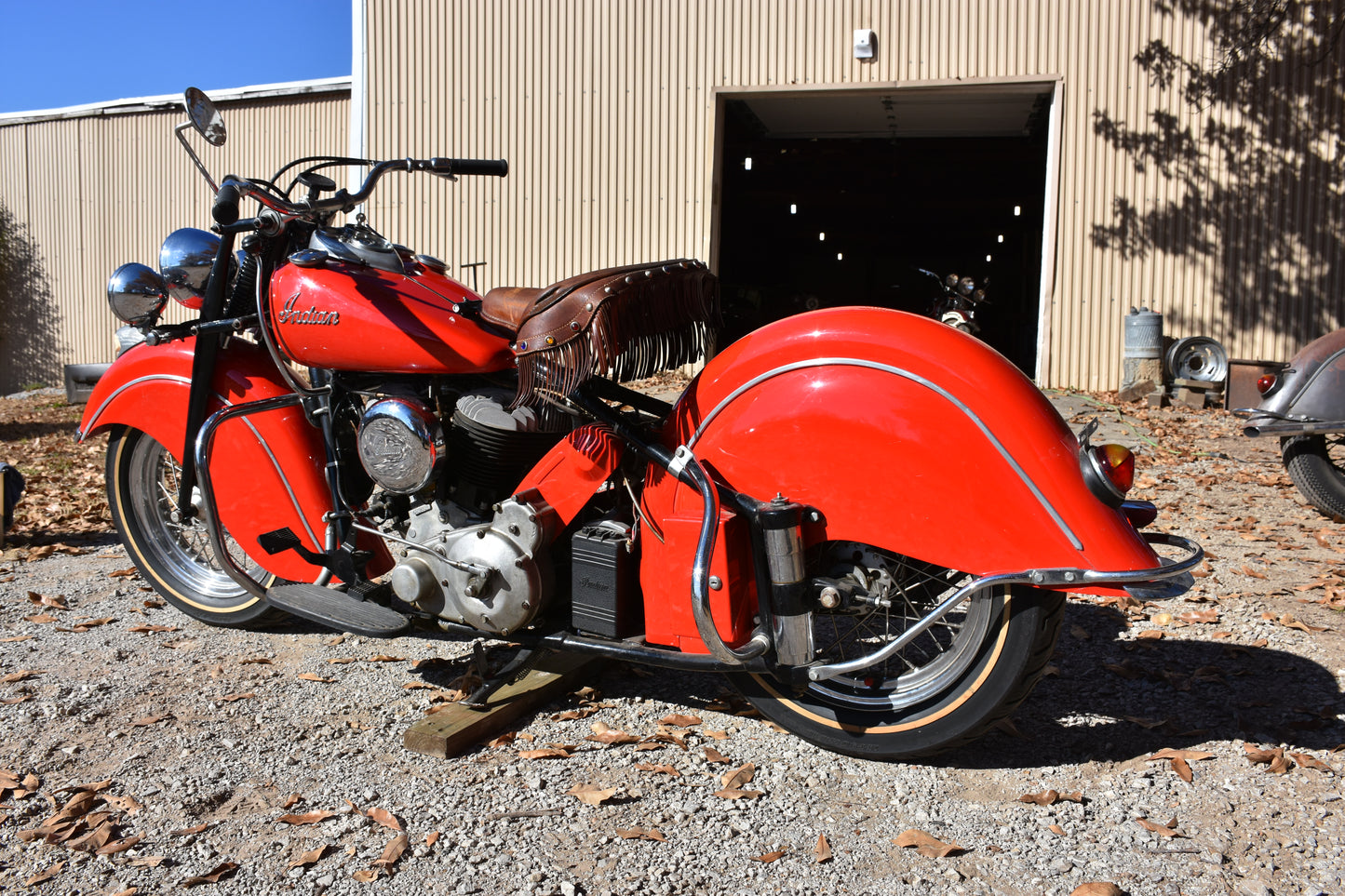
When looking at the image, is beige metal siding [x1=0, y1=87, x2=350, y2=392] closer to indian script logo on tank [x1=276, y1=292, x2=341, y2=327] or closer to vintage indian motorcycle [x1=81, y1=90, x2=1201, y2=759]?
vintage indian motorcycle [x1=81, y1=90, x2=1201, y2=759]

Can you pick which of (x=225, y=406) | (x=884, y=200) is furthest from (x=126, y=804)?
(x=884, y=200)

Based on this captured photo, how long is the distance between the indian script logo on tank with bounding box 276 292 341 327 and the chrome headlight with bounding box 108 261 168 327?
793 mm

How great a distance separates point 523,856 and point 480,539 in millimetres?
939

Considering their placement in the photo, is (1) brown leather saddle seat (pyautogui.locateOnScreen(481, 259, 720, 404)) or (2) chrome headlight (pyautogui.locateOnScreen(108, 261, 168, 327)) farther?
(2) chrome headlight (pyautogui.locateOnScreen(108, 261, 168, 327))

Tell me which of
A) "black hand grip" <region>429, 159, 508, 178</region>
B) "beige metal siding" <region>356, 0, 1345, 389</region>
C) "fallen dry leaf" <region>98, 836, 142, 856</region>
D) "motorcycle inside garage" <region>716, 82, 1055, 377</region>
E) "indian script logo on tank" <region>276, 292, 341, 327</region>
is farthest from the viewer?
"motorcycle inside garage" <region>716, 82, 1055, 377</region>

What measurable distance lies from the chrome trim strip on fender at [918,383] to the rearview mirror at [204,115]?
1.91 meters

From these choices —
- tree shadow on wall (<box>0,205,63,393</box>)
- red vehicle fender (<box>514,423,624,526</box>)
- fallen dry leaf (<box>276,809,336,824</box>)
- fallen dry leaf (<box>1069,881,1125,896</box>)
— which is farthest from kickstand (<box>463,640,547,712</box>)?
tree shadow on wall (<box>0,205,63,393</box>)

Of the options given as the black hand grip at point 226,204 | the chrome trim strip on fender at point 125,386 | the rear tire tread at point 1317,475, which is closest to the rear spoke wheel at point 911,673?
the black hand grip at point 226,204

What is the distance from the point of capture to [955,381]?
7.89ft

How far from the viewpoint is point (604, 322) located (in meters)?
2.68

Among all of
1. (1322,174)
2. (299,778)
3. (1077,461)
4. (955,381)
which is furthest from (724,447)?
(1322,174)

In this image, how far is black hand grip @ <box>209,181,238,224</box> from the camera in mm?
3133

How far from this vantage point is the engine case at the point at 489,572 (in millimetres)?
2875

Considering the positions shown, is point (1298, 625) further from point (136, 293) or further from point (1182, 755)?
point (136, 293)
